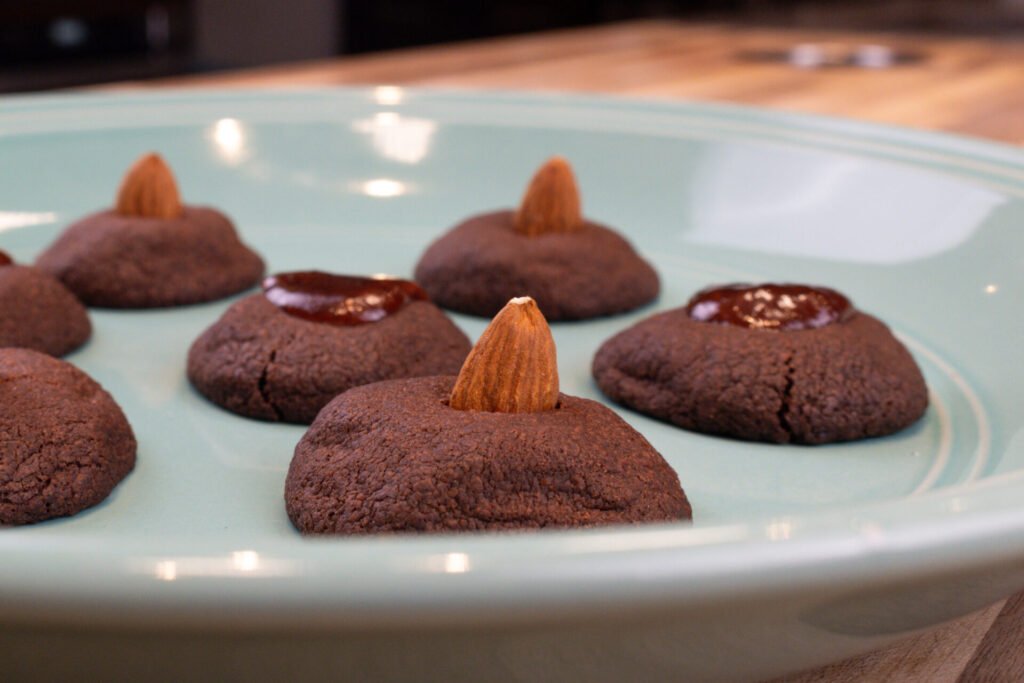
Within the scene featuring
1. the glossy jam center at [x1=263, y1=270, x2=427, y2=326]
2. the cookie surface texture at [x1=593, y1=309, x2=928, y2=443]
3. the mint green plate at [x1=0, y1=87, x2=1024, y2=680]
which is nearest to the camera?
the mint green plate at [x1=0, y1=87, x2=1024, y2=680]

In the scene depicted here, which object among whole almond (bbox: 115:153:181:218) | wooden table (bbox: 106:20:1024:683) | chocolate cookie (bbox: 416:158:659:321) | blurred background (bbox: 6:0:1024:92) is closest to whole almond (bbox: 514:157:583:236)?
chocolate cookie (bbox: 416:158:659:321)

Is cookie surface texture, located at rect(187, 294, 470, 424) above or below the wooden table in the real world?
below

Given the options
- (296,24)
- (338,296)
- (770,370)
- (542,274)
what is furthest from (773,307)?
(296,24)

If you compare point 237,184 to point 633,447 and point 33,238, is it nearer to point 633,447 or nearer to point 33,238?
point 33,238

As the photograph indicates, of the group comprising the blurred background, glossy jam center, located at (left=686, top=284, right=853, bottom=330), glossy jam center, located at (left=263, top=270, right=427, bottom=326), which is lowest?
the blurred background

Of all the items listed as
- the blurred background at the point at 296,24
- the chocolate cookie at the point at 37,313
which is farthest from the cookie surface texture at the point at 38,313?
the blurred background at the point at 296,24

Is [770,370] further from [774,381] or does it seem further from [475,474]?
[475,474]

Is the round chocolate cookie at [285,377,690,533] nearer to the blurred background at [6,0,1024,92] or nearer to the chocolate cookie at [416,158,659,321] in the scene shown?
the chocolate cookie at [416,158,659,321]
